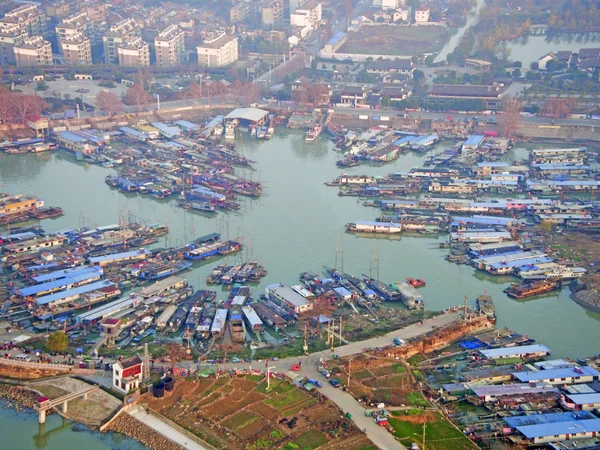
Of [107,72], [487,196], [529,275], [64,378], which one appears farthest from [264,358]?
[107,72]

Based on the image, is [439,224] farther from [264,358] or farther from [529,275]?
[264,358]

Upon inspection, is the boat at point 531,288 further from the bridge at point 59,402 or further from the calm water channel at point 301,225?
the bridge at point 59,402

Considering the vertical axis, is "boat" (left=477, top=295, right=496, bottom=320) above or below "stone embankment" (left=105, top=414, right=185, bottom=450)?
above

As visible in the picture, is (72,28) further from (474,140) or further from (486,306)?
(486,306)

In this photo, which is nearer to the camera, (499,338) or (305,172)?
(499,338)

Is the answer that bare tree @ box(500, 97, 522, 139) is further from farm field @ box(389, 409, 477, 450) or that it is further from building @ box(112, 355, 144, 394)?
building @ box(112, 355, 144, 394)

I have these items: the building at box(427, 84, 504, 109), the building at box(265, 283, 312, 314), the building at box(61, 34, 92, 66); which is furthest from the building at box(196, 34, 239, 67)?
the building at box(265, 283, 312, 314)
